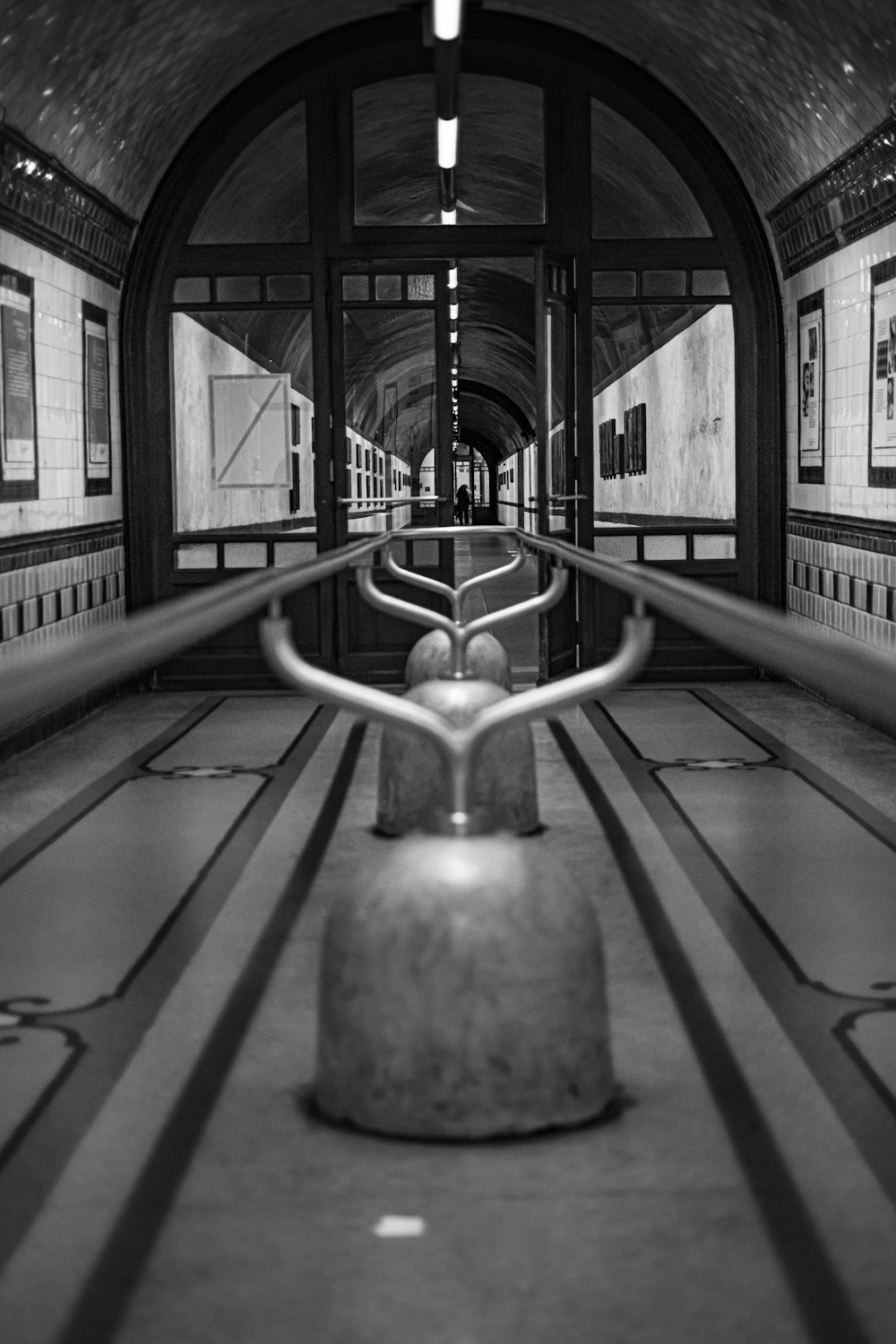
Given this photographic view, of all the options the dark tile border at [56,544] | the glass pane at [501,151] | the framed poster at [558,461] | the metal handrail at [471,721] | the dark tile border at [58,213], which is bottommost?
the metal handrail at [471,721]

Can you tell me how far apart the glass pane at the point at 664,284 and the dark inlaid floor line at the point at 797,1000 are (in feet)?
15.4

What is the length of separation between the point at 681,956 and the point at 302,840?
5.94 feet

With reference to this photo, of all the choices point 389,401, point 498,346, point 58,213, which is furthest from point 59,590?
point 498,346

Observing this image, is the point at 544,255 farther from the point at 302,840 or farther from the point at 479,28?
the point at 302,840

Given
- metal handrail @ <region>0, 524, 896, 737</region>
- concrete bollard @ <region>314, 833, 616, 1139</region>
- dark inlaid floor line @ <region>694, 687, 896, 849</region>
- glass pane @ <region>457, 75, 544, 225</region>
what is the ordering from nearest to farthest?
1. metal handrail @ <region>0, 524, 896, 737</region>
2. concrete bollard @ <region>314, 833, 616, 1139</region>
3. dark inlaid floor line @ <region>694, 687, 896, 849</region>
4. glass pane @ <region>457, 75, 544, 225</region>

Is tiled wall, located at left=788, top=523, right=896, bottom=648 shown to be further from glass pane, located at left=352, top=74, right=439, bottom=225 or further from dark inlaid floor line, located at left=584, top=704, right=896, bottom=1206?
glass pane, located at left=352, top=74, right=439, bottom=225

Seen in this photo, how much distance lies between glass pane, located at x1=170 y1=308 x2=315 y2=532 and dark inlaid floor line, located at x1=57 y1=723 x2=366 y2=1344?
220 inches

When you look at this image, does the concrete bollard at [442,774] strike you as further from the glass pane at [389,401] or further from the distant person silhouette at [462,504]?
the distant person silhouette at [462,504]

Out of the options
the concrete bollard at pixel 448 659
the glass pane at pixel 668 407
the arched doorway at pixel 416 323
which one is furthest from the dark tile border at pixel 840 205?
the concrete bollard at pixel 448 659

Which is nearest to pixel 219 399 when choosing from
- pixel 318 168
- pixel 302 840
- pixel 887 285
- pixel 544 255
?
pixel 318 168

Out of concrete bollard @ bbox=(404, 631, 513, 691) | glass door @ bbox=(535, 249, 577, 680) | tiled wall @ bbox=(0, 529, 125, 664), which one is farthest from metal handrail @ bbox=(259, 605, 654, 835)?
glass door @ bbox=(535, 249, 577, 680)

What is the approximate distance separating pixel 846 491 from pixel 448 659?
3340mm

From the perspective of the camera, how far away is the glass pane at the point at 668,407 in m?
10.4

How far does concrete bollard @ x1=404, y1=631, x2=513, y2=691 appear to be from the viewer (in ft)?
21.1
